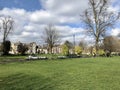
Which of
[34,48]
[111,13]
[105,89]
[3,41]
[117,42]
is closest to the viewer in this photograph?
[105,89]

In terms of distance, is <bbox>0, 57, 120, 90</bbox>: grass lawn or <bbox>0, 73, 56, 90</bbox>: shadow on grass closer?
<bbox>0, 73, 56, 90</bbox>: shadow on grass

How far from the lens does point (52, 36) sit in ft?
320

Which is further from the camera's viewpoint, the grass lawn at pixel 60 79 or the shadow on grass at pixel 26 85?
the grass lawn at pixel 60 79

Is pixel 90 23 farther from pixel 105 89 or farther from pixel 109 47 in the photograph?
pixel 105 89

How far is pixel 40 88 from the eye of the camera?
33.3ft

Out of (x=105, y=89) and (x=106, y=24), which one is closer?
(x=105, y=89)

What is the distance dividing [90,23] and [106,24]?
164 inches

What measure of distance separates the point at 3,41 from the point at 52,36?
25.8 meters

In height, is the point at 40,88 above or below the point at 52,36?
below

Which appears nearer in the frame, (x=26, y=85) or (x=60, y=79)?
(x=26, y=85)

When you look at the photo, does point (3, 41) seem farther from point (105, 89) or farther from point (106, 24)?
point (105, 89)

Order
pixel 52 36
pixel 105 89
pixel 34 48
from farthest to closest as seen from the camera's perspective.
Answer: pixel 34 48
pixel 52 36
pixel 105 89

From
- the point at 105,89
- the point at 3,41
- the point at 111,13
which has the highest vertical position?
the point at 111,13

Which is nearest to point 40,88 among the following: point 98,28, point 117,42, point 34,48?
point 98,28
